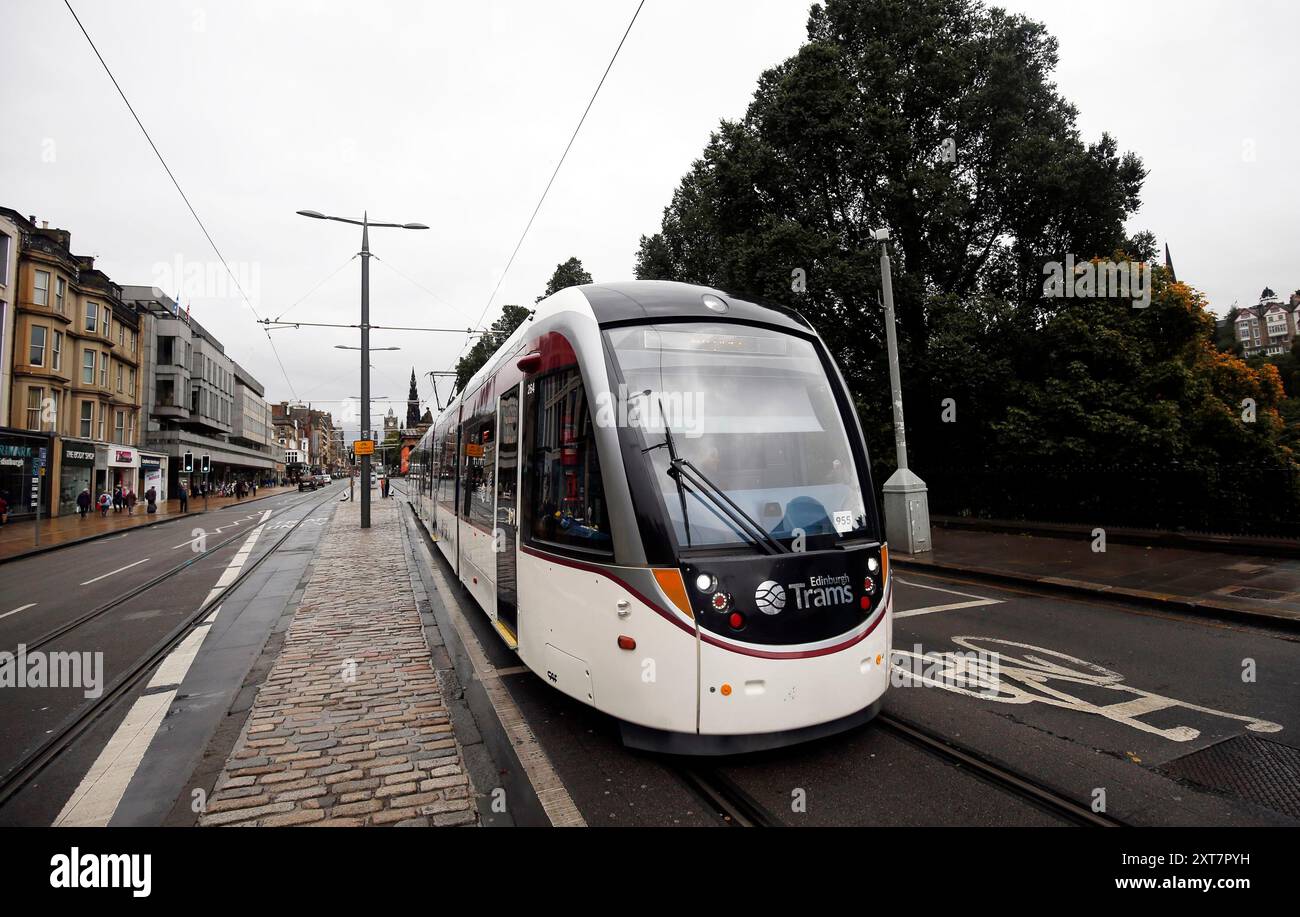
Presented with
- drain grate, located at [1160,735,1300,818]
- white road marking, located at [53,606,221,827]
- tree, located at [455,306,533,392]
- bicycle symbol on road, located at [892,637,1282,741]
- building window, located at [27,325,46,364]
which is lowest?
white road marking, located at [53,606,221,827]

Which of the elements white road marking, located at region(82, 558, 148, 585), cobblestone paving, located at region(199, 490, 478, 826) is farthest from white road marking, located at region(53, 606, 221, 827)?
white road marking, located at region(82, 558, 148, 585)

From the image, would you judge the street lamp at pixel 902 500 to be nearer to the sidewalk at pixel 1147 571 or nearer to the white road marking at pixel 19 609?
the sidewalk at pixel 1147 571

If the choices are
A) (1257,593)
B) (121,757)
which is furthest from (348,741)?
(1257,593)

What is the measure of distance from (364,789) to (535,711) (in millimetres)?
1458

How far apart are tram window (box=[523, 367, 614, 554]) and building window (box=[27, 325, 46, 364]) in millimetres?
38254

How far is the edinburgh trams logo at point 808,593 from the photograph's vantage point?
147 inches

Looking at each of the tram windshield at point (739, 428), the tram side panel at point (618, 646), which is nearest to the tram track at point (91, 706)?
the tram side panel at point (618, 646)

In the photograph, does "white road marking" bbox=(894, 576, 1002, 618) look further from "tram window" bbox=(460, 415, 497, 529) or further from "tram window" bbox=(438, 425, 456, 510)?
"tram window" bbox=(438, 425, 456, 510)

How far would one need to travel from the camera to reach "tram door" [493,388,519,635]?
18.2ft

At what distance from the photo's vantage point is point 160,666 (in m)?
6.44

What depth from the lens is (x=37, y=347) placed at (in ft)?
102

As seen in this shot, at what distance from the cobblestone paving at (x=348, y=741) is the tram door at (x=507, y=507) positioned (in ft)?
2.93

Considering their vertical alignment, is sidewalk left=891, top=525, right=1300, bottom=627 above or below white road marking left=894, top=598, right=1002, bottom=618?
above

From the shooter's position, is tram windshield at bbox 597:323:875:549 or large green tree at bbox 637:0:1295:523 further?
large green tree at bbox 637:0:1295:523
